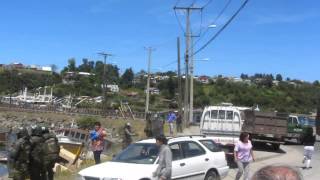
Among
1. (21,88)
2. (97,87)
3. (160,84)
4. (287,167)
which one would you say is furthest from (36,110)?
(287,167)

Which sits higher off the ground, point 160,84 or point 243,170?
point 160,84

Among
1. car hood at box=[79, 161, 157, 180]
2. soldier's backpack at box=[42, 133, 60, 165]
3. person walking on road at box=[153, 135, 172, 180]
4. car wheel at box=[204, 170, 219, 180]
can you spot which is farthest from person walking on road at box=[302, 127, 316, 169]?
soldier's backpack at box=[42, 133, 60, 165]

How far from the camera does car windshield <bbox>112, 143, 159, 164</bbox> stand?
1398cm

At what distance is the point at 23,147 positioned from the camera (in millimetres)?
12758

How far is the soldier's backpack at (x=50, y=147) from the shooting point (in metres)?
12.7

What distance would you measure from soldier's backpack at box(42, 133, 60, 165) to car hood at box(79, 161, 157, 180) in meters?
1.10

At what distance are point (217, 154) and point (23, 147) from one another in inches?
213

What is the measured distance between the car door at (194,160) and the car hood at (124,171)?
1454mm

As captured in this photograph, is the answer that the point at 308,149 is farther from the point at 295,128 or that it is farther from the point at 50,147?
the point at 295,128

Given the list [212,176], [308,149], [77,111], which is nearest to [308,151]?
[308,149]

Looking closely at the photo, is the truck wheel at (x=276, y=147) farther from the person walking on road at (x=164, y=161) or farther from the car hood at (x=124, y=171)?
the person walking on road at (x=164, y=161)

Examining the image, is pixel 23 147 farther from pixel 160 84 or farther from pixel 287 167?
pixel 160 84

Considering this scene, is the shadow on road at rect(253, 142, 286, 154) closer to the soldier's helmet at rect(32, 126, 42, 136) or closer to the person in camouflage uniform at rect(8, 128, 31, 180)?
the person in camouflage uniform at rect(8, 128, 31, 180)

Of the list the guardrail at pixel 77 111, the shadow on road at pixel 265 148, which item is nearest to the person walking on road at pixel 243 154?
the shadow on road at pixel 265 148
